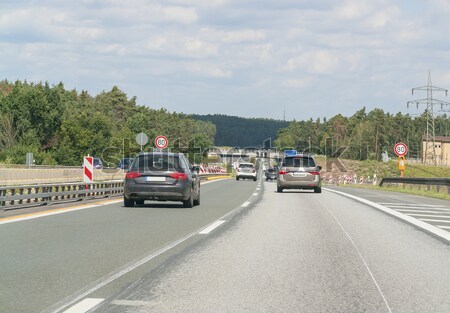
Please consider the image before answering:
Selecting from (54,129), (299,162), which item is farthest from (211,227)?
(54,129)

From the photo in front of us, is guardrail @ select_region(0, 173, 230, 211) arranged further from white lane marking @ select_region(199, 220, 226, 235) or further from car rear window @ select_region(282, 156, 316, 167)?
car rear window @ select_region(282, 156, 316, 167)

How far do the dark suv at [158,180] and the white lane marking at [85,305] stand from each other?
12.6 metres

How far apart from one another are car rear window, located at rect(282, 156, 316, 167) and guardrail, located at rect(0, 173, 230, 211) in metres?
7.87

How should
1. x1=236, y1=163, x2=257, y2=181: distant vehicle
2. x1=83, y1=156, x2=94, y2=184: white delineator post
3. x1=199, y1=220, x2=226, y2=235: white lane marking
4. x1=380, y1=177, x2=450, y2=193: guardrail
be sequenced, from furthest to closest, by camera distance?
1. x1=236, y1=163, x2=257, y2=181: distant vehicle
2. x1=380, y1=177, x2=450, y2=193: guardrail
3. x1=83, y1=156, x2=94, y2=184: white delineator post
4. x1=199, y1=220, x2=226, y2=235: white lane marking

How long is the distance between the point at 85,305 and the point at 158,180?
1298 cm

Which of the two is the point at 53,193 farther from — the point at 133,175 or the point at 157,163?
the point at 157,163

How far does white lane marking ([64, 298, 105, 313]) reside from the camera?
575cm

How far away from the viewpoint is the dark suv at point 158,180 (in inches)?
742

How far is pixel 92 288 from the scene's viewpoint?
677 cm

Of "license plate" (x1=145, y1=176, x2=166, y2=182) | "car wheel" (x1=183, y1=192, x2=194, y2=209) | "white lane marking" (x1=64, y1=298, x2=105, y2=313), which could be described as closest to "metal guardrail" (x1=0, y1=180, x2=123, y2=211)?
"license plate" (x1=145, y1=176, x2=166, y2=182)

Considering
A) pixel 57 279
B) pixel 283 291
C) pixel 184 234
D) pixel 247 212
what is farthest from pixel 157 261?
pixel 247 212

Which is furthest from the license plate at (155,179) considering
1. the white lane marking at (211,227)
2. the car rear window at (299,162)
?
the car rear window at (299,162)

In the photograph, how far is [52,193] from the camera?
19266 millimetres

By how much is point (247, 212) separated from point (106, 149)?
96693mm
